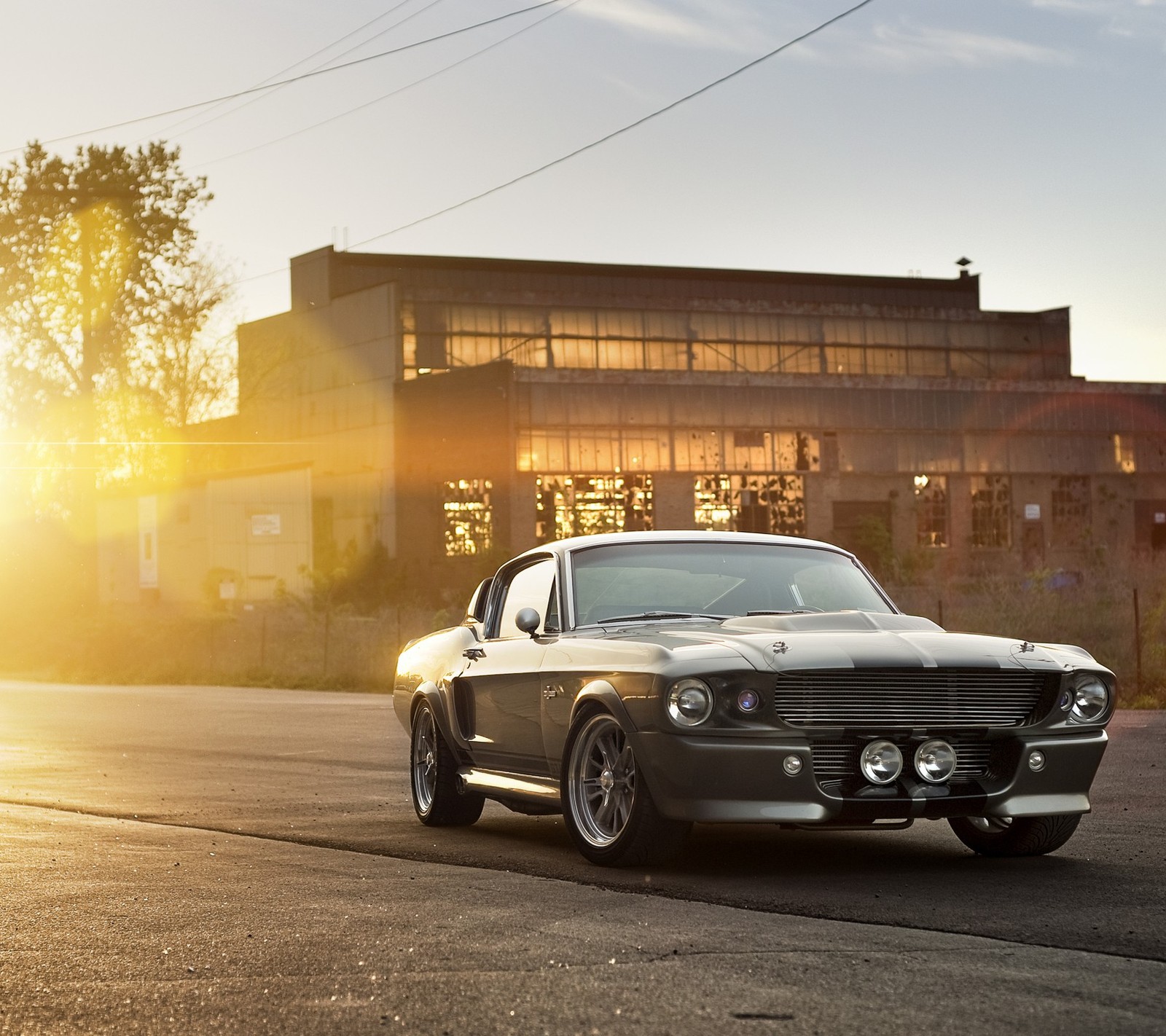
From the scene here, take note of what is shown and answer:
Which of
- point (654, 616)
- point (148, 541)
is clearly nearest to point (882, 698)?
point (654, 616)

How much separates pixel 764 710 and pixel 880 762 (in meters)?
0.54

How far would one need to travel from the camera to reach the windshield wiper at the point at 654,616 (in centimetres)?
884

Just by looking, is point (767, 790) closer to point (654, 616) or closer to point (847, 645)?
point (847, 645)

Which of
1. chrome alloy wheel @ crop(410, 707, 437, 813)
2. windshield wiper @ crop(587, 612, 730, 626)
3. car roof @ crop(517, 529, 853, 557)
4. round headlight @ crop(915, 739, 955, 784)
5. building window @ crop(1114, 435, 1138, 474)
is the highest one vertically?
building window @ crop(1114, 435, 1138, 474)

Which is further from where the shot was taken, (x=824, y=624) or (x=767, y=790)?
(x=824, y=624)

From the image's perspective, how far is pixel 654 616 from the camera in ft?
29.2

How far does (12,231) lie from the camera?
55.9 metres

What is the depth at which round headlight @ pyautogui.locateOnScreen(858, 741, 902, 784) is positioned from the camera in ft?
24.5

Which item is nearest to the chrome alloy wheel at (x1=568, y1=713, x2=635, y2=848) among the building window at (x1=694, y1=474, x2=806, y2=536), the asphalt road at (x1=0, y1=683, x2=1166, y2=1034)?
the asphalt road at (x1=0, y1=683, x2=1166, y2=1034)

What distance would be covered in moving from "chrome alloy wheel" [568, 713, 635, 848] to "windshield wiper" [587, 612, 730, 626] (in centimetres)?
85

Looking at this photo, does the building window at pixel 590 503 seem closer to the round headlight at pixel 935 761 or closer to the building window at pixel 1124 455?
the building window at pixel 1124 455

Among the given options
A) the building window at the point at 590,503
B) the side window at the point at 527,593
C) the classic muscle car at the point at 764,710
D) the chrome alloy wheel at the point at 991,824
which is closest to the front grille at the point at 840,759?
the classic muscle car at the point at 764,710

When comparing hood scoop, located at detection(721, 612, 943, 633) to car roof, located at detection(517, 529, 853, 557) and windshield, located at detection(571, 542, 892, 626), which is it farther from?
car roof, located at detection(517, 529, 853, 557)

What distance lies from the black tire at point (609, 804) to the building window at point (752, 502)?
53.9 m
